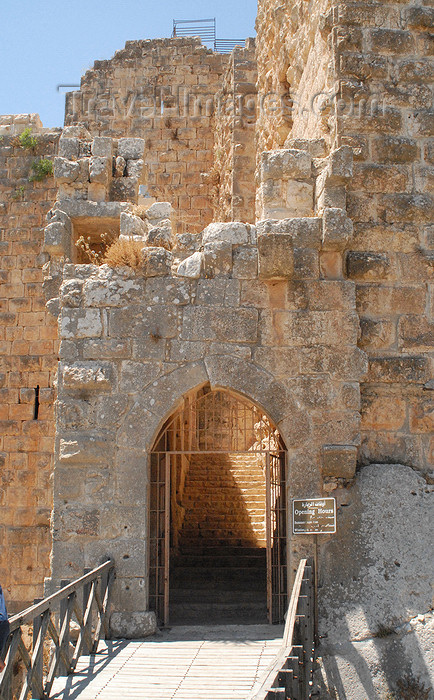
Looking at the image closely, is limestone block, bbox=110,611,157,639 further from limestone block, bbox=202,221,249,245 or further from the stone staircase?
limestone block, bbox=202,221,249,245

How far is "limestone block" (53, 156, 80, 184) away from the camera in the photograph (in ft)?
25.1

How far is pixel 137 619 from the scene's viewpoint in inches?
231

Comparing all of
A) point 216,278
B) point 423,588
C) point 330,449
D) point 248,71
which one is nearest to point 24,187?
point 248,71

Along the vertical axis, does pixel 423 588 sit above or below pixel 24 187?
below

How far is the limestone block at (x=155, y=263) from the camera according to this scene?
6289mm

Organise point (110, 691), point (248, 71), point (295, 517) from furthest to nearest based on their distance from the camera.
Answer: point (248, 71) < point (295, 517) < point (110, 691)

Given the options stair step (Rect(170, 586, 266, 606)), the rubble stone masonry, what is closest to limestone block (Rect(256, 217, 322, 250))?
the rubble stone masonry

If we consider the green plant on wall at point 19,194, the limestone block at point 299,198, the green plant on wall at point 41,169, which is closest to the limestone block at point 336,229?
the limestone block at point 299,198

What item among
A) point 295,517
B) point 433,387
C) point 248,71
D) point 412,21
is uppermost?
point 248,71

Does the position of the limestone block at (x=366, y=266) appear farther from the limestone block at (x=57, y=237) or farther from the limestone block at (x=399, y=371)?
the limestone block at (x=57, y=237)

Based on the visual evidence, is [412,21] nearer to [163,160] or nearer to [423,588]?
[423,588]

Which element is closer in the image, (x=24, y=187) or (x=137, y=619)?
(x=137, y=619)

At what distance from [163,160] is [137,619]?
31.7 feet

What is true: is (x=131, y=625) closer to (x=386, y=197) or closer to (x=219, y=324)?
(x=219, y=324)
